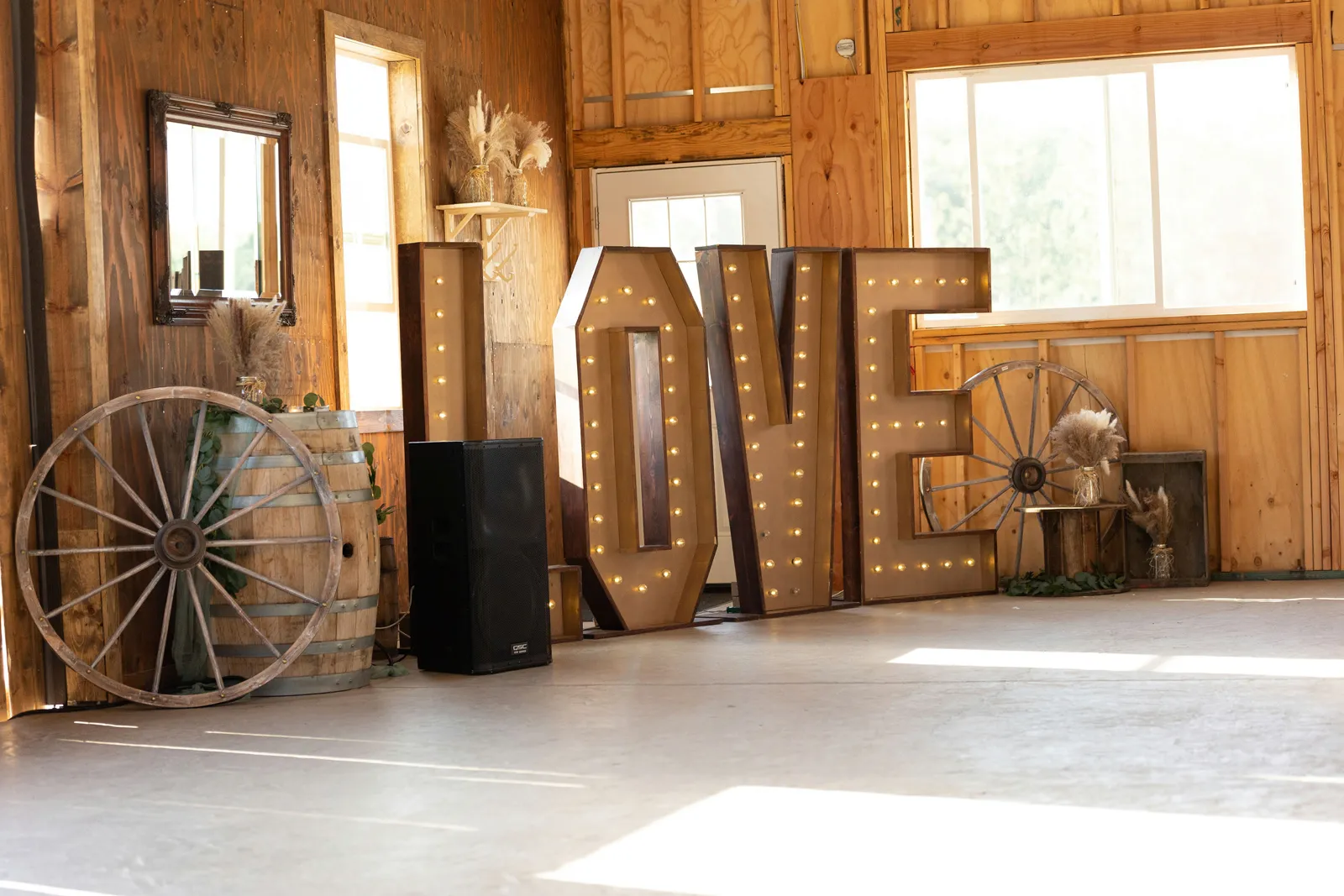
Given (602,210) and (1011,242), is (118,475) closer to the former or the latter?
(602,210)

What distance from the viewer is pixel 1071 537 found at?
697 centimetres

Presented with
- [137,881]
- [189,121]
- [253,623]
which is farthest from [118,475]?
[137,881]

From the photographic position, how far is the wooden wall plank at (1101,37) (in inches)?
283

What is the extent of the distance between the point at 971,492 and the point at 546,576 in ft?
9.73

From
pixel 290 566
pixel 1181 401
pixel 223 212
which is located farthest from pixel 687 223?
pixel 290 566

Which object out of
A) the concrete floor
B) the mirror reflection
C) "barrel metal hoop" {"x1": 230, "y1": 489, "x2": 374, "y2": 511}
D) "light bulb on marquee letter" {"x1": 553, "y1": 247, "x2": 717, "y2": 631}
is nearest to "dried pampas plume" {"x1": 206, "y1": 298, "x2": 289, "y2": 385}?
the mirror reflection

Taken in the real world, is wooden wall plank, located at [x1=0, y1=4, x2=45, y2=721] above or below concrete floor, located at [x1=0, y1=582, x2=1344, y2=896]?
above

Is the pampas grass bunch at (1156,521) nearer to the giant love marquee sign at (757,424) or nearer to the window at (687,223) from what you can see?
the giant love marquee sign at (757,424)

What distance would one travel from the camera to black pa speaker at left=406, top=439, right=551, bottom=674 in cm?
518

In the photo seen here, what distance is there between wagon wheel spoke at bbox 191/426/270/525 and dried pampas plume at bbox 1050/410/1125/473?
12.8ft

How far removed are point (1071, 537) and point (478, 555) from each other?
10.5 feet

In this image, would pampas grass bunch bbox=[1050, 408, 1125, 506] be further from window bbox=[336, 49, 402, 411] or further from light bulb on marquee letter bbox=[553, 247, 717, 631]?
window bbox=[336, 49, 402, 411]

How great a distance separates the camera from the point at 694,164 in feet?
25.3

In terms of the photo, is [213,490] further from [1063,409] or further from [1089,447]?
[1063,409]
